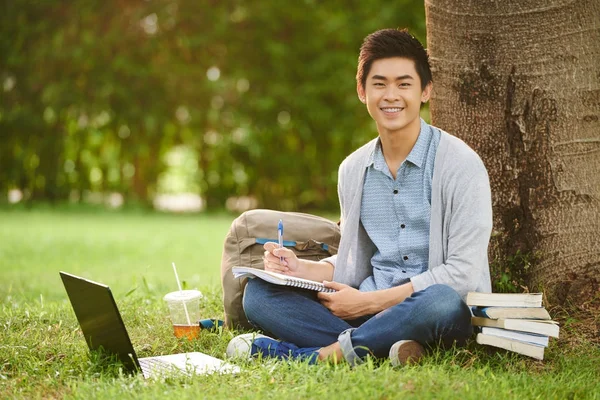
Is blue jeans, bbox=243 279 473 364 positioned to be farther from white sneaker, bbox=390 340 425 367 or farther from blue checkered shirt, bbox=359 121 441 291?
blue checkered shirt, bbox=359 121 441 291

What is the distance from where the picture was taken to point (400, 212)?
12.0ft

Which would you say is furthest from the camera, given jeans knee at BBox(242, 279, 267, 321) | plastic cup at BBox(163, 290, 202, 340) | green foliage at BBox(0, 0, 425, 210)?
green foliage at BBox(0, 0, 425, 210)

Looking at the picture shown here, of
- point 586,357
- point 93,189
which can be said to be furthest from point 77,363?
point 93,189

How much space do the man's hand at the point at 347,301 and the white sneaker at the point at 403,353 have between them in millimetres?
295

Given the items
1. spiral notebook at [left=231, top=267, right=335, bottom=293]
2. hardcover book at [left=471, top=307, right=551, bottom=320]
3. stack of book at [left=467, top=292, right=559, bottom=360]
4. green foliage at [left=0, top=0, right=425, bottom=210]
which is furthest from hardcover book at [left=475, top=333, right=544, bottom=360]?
green foliage at [left=0, top=0, right=425, bottom=210]

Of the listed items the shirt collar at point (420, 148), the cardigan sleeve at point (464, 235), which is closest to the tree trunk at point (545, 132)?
the shirt collar at point (420, 148)

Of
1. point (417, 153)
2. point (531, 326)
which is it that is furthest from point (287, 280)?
point (531, 326)

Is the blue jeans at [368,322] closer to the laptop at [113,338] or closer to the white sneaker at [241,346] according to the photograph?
the white sneaker at [241,346]

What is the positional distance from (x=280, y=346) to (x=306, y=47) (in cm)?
1067

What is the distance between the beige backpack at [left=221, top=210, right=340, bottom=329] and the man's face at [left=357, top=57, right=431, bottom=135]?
2.90ft

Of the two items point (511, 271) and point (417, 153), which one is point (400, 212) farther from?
point (511, 271)

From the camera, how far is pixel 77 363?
3.55 m

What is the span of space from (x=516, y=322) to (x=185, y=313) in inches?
68.1

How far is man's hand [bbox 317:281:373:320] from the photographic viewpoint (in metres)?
3.53
